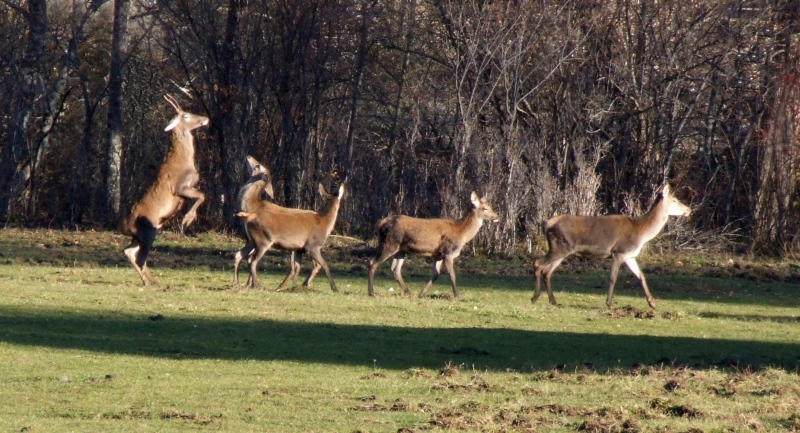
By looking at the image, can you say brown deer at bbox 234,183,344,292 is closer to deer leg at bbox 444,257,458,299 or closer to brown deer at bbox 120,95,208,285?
brown deer at bbox 120,95,208,285

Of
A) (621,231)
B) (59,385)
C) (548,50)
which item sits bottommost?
(59,385)

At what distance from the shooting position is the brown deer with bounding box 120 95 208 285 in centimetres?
1620

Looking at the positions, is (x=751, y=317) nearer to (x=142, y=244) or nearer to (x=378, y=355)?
(x=378, y=355)

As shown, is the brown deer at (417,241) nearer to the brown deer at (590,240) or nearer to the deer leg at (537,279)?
the deer leg at (537,279)

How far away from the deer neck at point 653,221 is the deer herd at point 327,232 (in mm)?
15

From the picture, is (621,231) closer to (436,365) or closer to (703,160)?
(436,365)

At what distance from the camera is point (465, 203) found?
2347 cm

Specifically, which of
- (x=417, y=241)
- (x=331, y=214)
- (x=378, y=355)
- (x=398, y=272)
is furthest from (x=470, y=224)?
(x=378, y=355)

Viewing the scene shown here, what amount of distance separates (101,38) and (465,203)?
49.3 feet

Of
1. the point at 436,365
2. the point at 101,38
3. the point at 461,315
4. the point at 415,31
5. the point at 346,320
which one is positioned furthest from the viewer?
the point at 101,38

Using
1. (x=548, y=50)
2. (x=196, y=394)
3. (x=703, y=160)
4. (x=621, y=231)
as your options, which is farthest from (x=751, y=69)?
(x=196, y=394)

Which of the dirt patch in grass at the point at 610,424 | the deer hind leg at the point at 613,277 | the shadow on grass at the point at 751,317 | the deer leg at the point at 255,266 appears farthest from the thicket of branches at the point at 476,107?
the dirt patch in grass at the point at 610,424

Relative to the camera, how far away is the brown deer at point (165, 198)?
Answer: 53.2 feet

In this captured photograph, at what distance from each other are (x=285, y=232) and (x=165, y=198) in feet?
6.53
